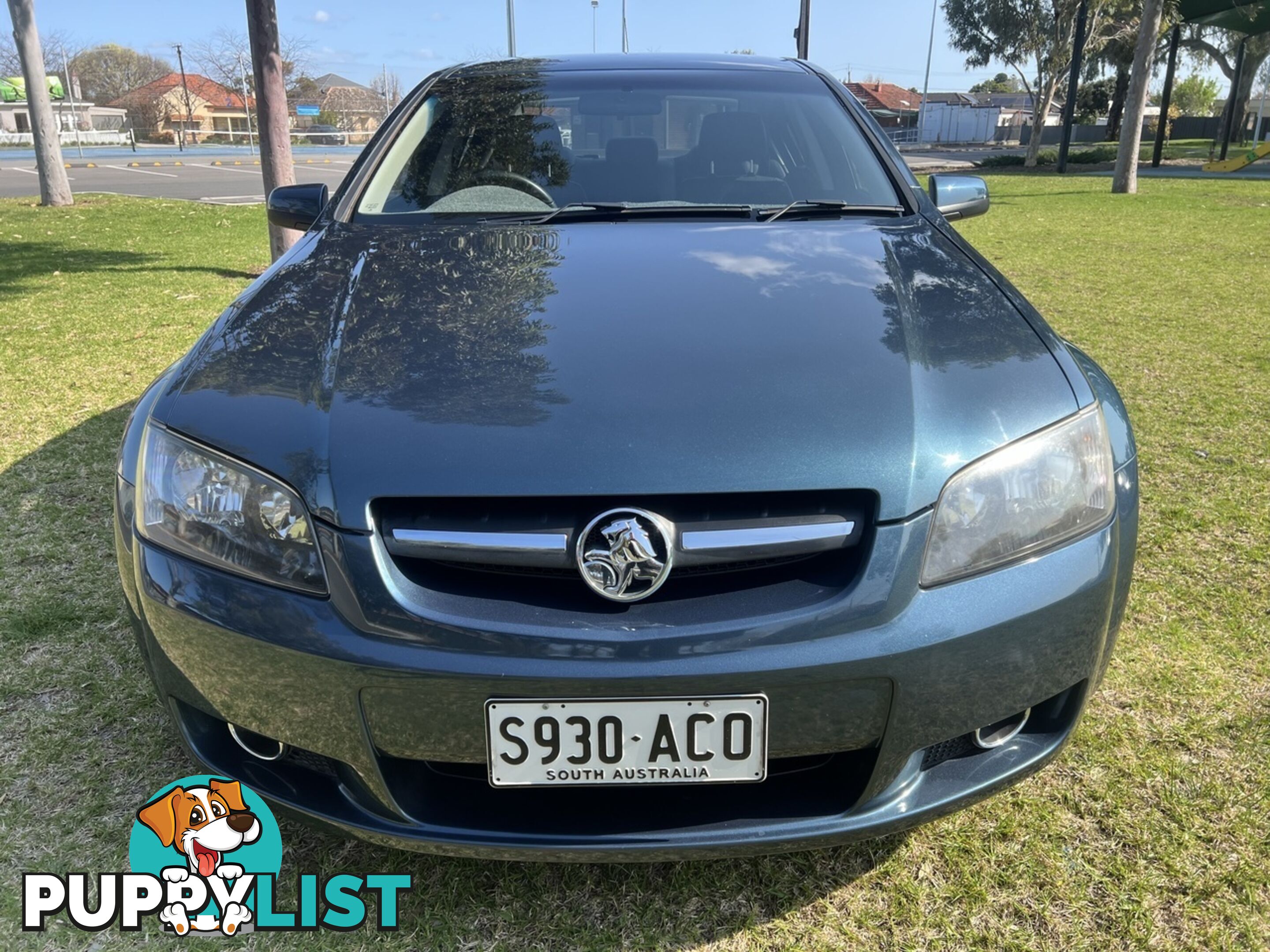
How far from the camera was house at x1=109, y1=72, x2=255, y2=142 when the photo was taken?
46.4 metres

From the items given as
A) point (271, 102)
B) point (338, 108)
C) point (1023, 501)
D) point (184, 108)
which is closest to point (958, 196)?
point (1023, 501)

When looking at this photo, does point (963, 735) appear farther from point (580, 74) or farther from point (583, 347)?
point (580, 74)

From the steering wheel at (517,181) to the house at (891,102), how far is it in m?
54.1

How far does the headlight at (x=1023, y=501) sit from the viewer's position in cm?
139

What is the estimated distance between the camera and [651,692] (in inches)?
50.7

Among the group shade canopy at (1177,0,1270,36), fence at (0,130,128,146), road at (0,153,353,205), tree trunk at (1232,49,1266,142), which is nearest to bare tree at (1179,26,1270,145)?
tree trunk at (1232,49,1266,142)

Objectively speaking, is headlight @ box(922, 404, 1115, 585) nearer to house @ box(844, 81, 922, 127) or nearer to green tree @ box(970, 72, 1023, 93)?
house @ box(844, 81, 922, 127)

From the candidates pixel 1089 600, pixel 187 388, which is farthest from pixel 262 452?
pixel 1089 600

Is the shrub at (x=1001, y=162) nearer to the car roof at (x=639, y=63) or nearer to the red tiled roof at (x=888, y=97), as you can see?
the car roof at (x=639, y=63)

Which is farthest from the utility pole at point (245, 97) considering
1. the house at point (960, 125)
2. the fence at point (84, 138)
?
the house at point (960, 125)

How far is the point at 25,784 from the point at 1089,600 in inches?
→ 78.6

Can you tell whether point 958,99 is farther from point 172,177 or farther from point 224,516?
point 224,516

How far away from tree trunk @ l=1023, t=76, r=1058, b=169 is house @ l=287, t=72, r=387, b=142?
1102 inches

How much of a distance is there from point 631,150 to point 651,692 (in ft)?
5.71
